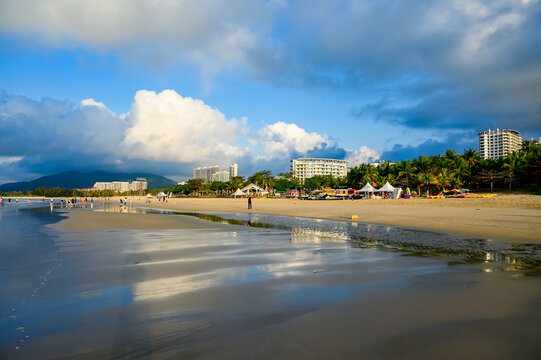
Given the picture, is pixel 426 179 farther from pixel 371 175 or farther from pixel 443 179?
pixel 371 175

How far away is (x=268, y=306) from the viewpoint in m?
5.05

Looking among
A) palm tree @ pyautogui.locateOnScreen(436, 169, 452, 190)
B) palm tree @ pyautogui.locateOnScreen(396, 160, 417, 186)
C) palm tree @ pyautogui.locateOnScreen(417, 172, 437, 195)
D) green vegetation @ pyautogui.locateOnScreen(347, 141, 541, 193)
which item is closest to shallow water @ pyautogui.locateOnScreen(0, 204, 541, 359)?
palm tree @ pyautogui.locateOnScreen(417, 172, 437, 195)

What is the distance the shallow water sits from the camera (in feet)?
12.0

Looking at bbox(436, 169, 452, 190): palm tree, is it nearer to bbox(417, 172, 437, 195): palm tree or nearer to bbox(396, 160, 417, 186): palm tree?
bbox(417, 172, 437, 195): palm tree

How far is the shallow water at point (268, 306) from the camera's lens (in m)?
3.64

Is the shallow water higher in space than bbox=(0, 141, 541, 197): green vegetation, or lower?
lower

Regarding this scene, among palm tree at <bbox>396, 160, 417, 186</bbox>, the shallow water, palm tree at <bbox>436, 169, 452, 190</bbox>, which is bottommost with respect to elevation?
the shallow water

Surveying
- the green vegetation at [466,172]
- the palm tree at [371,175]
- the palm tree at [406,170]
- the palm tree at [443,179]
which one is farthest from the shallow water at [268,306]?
the palm tree at [371,175]

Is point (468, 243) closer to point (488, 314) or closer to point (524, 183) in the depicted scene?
point (488, 314)

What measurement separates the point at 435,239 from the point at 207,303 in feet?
37.2

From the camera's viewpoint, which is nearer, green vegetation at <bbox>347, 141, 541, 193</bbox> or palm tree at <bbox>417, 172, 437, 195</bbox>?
green vegetation at <bbox>347, 141, 541, 193</bbox>

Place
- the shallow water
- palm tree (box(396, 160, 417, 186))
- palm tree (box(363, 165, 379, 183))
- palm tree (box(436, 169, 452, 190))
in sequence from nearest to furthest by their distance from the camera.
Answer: the shallow water → palm tree (box(436, 169, 452, 190)) → palm tree (box(396, 160, 417, 186)) → palm tree (box(363, 165, 379, 183))

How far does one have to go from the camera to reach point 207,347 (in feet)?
11.9

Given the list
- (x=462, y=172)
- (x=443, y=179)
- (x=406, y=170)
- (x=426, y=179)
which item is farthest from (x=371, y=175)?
(x=462, y=172)
